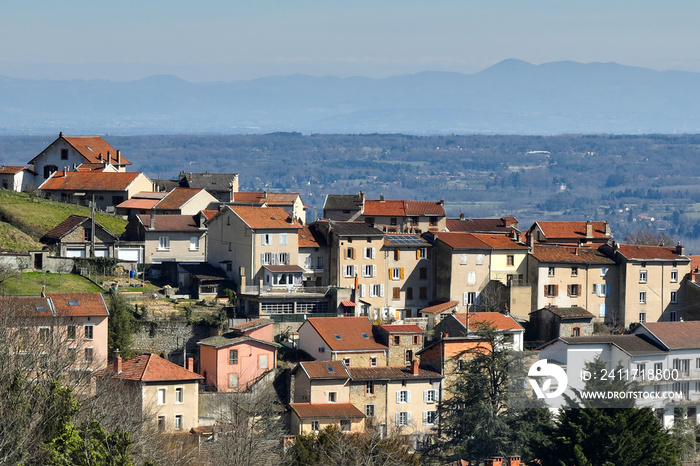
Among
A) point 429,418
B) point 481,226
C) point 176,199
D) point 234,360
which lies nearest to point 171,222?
point 176,199

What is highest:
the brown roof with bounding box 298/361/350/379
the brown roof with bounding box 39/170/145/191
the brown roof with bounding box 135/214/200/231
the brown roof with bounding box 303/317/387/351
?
the brown roof with bounding box 39/170/145/191

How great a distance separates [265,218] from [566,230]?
1944cm

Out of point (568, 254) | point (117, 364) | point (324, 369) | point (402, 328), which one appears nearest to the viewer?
point (117, 364)

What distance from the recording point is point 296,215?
280 ft

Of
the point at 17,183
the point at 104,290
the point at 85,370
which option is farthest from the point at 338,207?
the point at 85,370

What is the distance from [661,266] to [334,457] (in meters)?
31.4

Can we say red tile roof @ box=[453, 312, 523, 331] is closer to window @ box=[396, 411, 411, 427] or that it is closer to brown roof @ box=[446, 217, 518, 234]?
window @ box=[396, 411, 411, 427]

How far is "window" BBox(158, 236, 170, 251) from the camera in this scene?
68375mm

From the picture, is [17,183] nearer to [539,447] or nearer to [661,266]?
[661,266]

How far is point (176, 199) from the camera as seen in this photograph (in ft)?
253

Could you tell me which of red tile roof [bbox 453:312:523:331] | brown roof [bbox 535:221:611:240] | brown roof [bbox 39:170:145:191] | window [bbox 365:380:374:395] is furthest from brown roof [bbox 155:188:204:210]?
window [bbox 365:380:374:395]

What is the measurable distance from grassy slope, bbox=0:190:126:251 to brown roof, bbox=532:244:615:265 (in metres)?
22.4

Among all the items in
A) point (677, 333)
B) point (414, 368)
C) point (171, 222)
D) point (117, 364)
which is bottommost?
point (414, 368)

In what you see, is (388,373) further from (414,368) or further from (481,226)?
(481,226)
